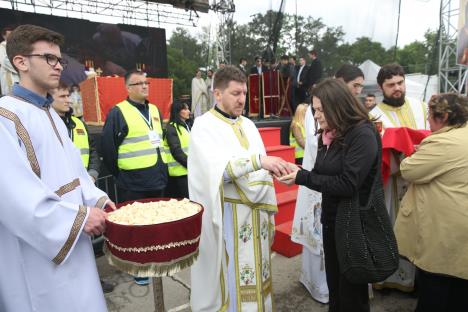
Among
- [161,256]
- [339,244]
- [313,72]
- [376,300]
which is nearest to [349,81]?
[339,244]

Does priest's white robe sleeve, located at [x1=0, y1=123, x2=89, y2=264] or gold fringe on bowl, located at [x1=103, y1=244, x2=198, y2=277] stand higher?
priest's white robe sleeve, located at [x1=0, y1=123, x2=89, y2=264]

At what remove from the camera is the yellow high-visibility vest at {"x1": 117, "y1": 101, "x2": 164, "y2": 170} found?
12.5ft

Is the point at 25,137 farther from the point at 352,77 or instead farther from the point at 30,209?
the point at 352,77

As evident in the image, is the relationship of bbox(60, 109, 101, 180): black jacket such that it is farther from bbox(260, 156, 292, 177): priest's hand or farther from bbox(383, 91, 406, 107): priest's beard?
bbox(383, 91, 406, 107): priest's beard

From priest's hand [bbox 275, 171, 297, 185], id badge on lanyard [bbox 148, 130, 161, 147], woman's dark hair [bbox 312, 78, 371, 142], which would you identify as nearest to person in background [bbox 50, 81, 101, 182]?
id badge on lanyard [bbox 148, 130, 161, 147]

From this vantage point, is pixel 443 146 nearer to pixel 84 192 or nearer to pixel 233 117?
pixel 233 117

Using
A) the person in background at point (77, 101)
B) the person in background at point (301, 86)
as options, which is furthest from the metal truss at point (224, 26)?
the person in background at point (77, 101)

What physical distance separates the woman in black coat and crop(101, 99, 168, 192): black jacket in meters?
2.00

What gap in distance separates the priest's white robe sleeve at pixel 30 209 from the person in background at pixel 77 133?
6.42 ft

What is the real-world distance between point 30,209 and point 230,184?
56.3 inches

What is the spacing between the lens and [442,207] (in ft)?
8.45

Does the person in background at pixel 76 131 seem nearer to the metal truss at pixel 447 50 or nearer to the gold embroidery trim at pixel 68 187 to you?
the gold embroidery trim at pixel 68 187

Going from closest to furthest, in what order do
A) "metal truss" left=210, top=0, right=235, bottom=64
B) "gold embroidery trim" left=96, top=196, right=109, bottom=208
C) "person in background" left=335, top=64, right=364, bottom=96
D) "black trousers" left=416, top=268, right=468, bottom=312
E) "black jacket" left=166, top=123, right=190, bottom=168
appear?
"gold embroidery trim" left=96, top=196, right=109, bottom=208 < "black trousers" left=416, top=268, right=468, bottom=312 < "person in background" left=335, top=64, right=364, bottom=96 < "black jacket" left=166, top=123, right=190, bottom=168 < "metal truss" left=210, top=0, right=235, bottom=64

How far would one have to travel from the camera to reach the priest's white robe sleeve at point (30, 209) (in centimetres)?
150
